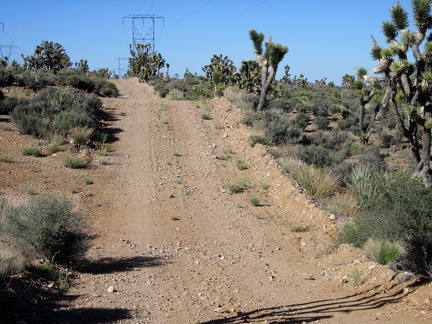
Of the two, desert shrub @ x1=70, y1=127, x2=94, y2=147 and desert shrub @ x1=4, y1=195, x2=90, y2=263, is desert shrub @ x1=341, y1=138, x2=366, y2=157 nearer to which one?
desert shrub @ x1=70, y1=127, x2=94, y2=147

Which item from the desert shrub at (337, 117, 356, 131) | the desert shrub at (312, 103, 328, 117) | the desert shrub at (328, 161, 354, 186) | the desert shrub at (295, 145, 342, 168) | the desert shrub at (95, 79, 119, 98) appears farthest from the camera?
the desert shrub at (95, 79, 119, 98)

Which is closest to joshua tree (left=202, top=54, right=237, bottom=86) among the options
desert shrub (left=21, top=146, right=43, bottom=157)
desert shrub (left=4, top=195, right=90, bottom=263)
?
desert shrub (left=21, top=146, right=43, bottom=157)

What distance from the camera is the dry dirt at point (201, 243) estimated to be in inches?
291

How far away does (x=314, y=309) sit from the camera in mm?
7570

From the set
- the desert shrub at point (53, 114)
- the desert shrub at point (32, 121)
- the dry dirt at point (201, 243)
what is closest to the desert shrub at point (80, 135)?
the desert shrub at point (53, 114)

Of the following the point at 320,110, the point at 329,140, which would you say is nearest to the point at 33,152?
the point at 329,140

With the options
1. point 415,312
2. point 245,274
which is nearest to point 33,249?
point 245,274

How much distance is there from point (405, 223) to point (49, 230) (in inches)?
252

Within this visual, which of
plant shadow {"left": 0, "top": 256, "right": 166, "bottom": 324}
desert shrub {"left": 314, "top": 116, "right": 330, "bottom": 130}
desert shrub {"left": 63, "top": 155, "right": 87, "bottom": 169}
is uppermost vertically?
desert shrub {"left": 314, "top": 116, "right": 330, "bottom": 130}

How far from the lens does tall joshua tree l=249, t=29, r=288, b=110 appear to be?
24.2 m

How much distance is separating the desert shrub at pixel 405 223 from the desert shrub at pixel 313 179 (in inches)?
159

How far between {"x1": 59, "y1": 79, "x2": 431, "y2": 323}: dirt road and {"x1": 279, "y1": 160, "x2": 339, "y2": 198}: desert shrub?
41cm

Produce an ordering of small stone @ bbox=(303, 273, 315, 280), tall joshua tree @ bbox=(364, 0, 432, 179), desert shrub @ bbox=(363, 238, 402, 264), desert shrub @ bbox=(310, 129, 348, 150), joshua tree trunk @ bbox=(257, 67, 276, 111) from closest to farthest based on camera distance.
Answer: desert shrub @ bbox=(363, 238, 402, 264)
small stone @ bbox=(303, 273, 315, 280)
tall joshua tree @ bbox=(364, 0, 432, 179)
desert shrub @ bbox=(310, 129, 348, 150)
joshua tree trunk @ bbox=(257, 67, 276, 111)

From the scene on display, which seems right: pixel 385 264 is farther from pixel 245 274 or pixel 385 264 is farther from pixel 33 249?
pixel 33 249
